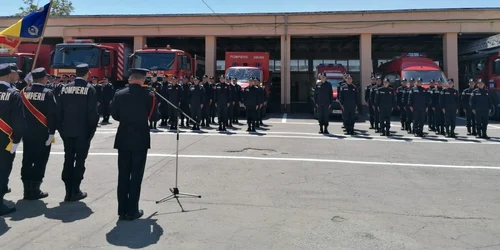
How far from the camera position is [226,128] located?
1453 centimetres

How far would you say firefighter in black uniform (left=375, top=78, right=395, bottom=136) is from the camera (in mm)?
12930

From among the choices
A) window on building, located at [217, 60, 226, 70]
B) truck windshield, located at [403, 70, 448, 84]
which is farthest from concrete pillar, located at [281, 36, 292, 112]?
truck windshield, located at [403, 70, 448, 84]

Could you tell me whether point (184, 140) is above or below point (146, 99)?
below

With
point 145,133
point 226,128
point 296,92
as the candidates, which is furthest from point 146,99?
point 296,92

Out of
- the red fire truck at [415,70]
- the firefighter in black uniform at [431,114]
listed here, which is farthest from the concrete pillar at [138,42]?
the firefighter in black uniform at [431,114]

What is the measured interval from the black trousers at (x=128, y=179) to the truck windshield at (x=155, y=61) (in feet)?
43.0

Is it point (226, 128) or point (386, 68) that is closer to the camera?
point (226, 128)

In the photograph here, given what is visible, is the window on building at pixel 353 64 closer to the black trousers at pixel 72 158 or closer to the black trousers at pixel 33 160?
the black trousers at pixel 72 158

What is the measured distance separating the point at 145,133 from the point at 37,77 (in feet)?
7.01

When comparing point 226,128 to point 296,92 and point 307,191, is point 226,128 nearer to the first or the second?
point 307,191

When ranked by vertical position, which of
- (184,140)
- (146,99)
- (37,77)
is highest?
(37,77)

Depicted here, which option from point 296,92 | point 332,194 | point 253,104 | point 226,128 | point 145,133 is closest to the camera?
point 145,133

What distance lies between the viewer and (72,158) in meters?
5.73

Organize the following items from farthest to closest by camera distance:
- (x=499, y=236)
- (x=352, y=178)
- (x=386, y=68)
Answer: (x=386, y=68) → (x=352, y=178) → (x=499, y=236)
